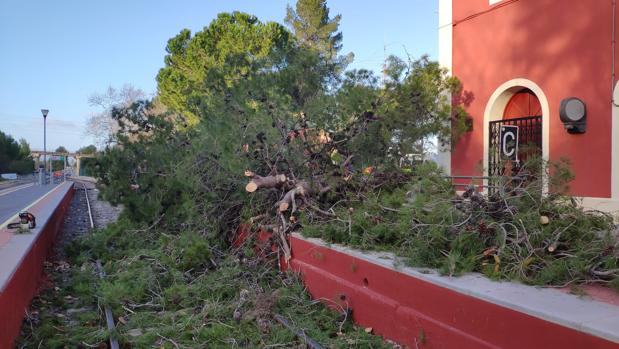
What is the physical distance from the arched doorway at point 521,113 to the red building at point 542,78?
2 centimetres

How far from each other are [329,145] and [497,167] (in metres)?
2.96

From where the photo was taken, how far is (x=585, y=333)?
3.18 meters

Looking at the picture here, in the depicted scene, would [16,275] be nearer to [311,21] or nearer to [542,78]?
[542,78]

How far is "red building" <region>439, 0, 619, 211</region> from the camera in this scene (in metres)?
8.62

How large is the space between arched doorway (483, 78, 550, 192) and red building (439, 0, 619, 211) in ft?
0.07

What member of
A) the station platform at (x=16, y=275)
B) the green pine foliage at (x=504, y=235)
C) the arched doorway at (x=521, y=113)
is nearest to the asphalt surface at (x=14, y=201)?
the station platform at (x=16, y=275)

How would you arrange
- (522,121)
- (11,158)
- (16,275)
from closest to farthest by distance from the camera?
(16,275) → (522,121) → (11,158)

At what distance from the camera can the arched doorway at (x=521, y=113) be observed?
983 centimetres

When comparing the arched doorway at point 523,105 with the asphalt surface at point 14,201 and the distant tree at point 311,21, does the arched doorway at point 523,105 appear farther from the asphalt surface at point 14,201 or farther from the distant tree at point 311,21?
the distant tree at point 311,21

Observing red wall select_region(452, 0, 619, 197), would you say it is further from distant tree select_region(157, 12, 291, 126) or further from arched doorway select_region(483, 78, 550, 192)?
distant tree select_region(157, 12, 291, 126)

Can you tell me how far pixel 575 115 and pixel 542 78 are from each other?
1.20 metres

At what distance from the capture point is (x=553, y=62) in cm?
→ 959

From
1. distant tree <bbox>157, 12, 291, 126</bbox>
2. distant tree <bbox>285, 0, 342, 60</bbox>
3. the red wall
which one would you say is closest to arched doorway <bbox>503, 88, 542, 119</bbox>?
the red wall

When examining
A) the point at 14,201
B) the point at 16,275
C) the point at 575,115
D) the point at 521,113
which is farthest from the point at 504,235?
the point at 14,201
